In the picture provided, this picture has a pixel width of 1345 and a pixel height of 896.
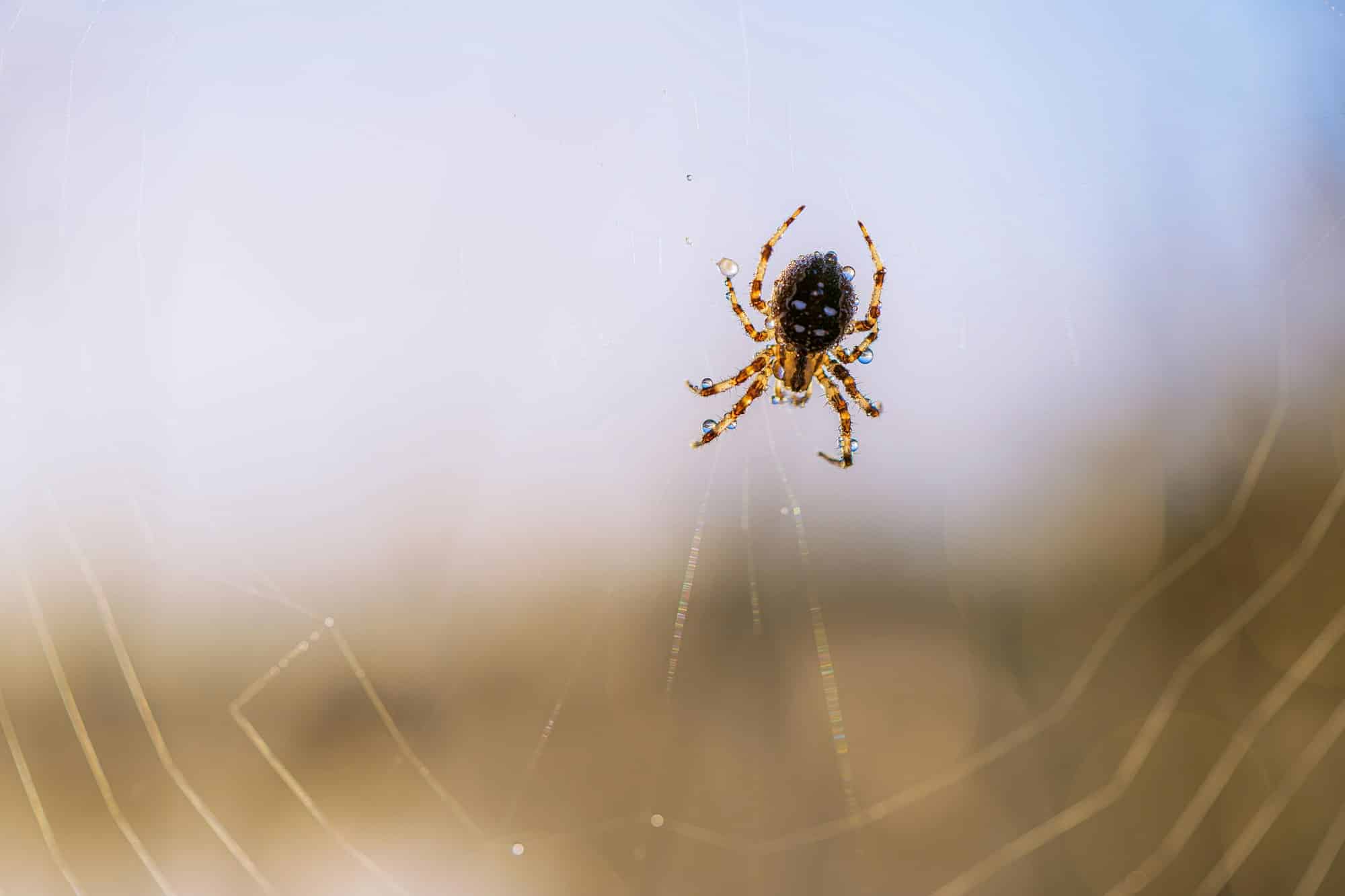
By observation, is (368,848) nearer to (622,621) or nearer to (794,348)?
(622,621)

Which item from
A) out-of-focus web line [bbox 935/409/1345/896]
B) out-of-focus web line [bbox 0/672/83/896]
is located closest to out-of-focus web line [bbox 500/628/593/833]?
out-of-focus web line [bbox 0/672/83/896]

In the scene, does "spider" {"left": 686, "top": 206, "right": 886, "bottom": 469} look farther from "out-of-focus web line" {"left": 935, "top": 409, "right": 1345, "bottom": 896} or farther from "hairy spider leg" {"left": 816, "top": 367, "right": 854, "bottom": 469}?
"out-of-focus web line" {"left": 935, "top": 409, "right": 1345, "bottom": 896}

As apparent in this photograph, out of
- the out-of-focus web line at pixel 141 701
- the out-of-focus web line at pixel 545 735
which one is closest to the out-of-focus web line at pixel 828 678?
the out-of-focus web line at pixel 545 735

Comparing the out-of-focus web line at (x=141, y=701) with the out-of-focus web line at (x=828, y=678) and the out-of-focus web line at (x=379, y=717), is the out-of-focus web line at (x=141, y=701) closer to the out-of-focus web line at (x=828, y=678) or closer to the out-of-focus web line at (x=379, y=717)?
the out-of-focus web line at (x=379, y=717)

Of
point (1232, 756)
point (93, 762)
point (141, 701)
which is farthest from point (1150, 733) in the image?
point (93, 762)

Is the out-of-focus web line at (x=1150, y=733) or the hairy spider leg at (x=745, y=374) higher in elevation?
the hairy spider leg at (x=745, y=374)

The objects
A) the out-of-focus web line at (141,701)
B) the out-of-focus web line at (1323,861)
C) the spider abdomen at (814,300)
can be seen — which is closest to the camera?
the spider abdomen at (814,300)

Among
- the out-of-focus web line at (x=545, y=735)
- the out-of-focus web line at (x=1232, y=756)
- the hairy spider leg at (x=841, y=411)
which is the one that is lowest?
the out-of-focus web line at (x=1232, y=756)

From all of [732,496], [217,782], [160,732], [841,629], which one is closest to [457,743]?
[217,782]
